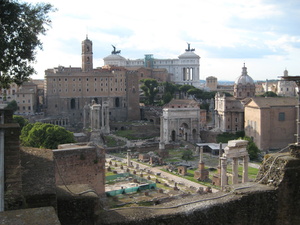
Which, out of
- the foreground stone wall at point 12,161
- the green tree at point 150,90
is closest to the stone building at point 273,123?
the green tree at point 150,90

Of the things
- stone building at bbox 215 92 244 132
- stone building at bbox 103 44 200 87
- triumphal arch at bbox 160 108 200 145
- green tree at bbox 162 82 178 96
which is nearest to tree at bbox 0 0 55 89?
triumphal arch at bbox 160 108 200 145

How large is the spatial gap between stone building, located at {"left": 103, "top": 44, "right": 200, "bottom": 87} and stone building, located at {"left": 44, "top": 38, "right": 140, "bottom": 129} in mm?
29953

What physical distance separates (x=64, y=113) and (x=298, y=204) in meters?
51.9

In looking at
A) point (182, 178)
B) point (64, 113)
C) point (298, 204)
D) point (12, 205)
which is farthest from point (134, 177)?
point (64, 113)

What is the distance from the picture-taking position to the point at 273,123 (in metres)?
42.5

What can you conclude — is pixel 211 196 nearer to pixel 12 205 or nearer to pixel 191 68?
pixel 12 205

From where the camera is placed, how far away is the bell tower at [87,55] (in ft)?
202

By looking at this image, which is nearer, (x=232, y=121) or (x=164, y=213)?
(x=164, y=213)

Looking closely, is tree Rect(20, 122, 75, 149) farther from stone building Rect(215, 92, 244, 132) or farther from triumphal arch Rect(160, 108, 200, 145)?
stone building Rect(215, 92, 244, 132)

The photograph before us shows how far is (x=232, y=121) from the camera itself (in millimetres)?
48781

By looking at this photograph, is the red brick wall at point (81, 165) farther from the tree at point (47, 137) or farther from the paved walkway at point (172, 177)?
the tree at point (47, 137)

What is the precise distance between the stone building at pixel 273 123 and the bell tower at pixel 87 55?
29.3 meters

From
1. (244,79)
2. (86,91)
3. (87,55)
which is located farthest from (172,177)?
(87,55)

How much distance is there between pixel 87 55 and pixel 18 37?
2044 inches
